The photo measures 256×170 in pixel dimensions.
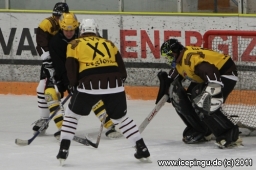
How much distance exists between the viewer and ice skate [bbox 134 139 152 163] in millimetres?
5789

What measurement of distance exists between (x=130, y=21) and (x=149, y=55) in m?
0.42

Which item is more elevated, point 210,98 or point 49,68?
point 49,68

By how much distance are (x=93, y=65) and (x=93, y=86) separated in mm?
146

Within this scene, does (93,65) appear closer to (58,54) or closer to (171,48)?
(171,48)

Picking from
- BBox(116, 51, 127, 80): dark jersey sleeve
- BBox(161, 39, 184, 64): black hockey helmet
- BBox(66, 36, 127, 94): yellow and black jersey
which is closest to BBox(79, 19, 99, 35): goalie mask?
BBox(66, 36, 127, 94): yellow and black jersey

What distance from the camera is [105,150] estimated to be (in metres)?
6.36

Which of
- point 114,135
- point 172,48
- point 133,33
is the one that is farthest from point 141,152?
point 133,33

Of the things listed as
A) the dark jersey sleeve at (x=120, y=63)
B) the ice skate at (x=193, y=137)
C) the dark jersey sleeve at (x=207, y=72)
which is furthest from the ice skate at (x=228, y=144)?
the dark jersey sleeve at (x=120, y=63)

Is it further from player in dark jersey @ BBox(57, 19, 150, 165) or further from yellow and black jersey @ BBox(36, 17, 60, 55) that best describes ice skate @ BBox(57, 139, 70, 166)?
yellow and black jersey @ BBox(36, 17, 60, 55)

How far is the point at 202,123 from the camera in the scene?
6.55 meters

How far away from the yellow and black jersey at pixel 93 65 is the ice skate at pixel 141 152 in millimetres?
432

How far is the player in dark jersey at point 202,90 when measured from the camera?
6.14 metres

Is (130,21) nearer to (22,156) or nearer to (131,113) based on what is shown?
(131,113)

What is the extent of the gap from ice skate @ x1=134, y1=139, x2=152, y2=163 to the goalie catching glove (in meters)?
0.63
